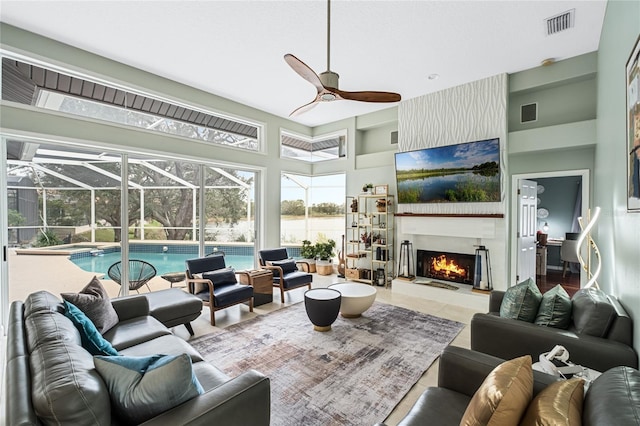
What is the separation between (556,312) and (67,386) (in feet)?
10.4

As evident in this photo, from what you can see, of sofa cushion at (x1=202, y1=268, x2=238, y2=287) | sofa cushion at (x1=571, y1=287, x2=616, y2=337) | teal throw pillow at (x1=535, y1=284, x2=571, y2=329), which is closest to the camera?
sofa cushion at (x1=571, y1=287, x2=616, y2=337)

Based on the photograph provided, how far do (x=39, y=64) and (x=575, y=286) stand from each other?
30.6 ft

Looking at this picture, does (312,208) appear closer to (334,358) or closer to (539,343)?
(334,358)

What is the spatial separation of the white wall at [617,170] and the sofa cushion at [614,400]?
0.93m

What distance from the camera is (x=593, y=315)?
84.8 inches

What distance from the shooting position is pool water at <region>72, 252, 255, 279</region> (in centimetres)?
409

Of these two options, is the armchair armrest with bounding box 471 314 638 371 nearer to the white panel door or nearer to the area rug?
the area rug

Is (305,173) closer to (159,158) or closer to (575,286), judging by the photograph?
(159,158)

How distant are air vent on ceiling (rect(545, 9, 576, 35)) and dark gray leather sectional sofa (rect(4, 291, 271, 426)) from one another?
4594mm

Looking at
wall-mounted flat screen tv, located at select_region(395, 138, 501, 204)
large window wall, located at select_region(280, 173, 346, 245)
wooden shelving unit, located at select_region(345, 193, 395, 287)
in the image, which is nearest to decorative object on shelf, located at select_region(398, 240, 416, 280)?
wooden shelving unit, located at select_region(345, 193, 395, 287)

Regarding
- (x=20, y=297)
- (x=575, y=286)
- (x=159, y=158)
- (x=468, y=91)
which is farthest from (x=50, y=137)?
(x=575, y=286)

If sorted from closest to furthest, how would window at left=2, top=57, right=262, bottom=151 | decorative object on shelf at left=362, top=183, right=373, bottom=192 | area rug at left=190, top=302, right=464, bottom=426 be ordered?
area rug at left=190, top=302, right=464, bottom=426 → window at left=2, top=57, right=262, bottom=151 → decorative object on shelf at left=362, top=183, right=373, bottom=192

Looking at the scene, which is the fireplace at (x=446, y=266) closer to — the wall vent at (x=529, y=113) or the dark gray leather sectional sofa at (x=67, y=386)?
the wall vent at (x=529, y=113)

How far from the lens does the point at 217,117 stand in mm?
5473
